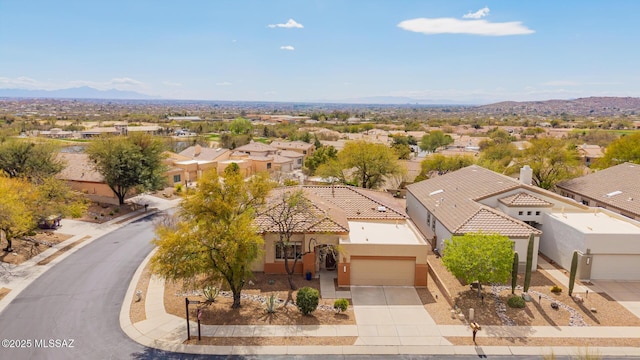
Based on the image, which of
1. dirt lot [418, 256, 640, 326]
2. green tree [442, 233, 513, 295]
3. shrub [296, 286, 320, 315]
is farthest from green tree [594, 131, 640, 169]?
shrub [296, 286, 320, 315]

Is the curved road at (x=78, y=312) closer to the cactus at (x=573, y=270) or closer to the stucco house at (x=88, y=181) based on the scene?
the stucco house at (x=88, y=181)

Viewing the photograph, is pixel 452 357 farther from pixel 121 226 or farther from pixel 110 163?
pixel 110 163

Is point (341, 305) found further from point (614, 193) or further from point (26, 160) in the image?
point (26, 160)

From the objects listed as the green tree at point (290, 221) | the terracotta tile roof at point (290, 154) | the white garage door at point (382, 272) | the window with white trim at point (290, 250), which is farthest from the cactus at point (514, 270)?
the terracotta tile roof at point (290, 154)

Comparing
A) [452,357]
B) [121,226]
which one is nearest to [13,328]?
[121,226]

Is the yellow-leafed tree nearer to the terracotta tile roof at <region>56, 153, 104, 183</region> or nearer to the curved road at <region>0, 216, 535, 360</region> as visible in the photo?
the curved road at <region>0, 216, 535, 360</region>

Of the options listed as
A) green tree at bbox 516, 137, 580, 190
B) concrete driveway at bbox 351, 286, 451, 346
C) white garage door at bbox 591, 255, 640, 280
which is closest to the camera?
concrete driveway at bbox 351, 286, 451, 346
